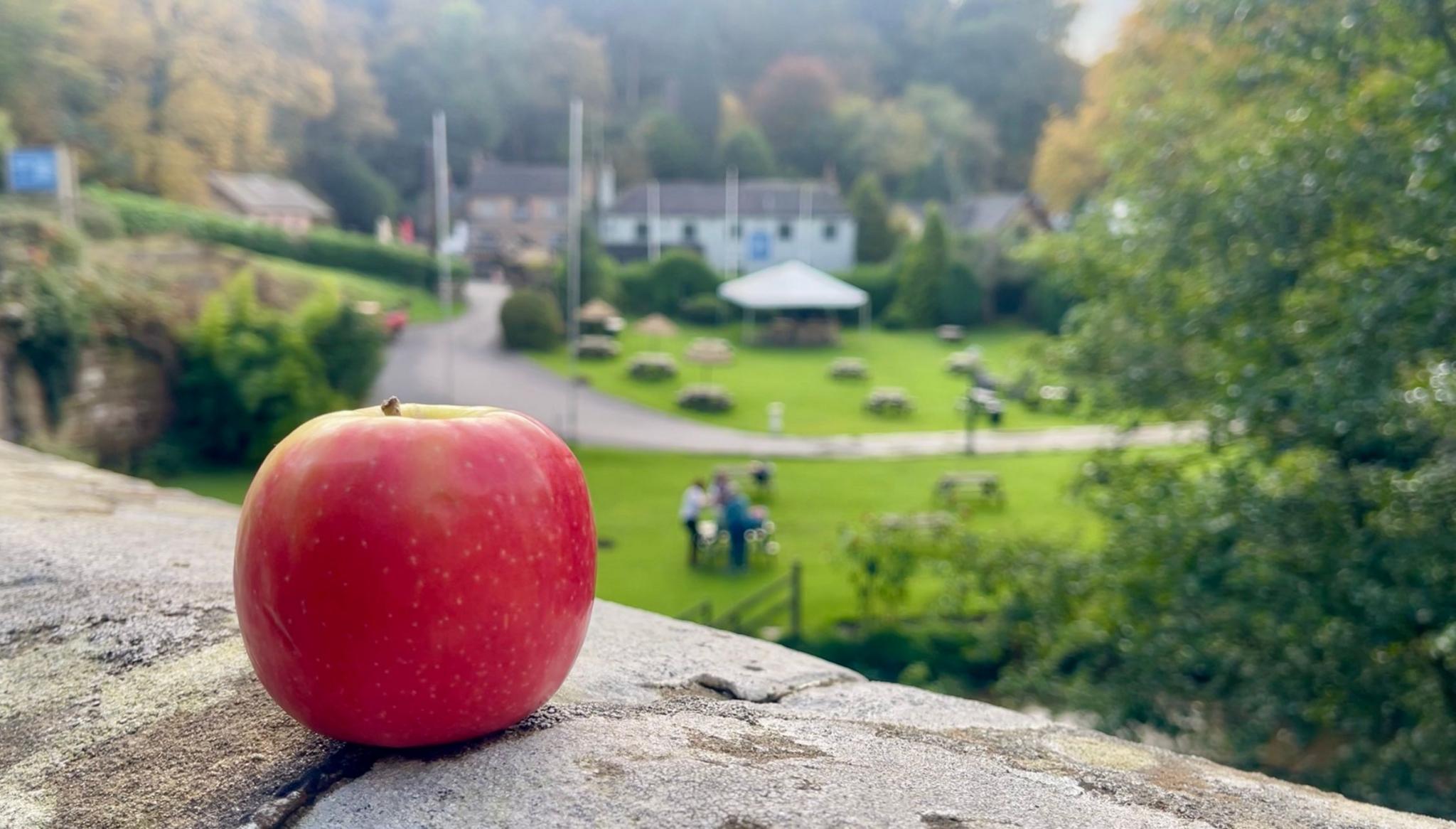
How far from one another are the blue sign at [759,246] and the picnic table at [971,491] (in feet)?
105

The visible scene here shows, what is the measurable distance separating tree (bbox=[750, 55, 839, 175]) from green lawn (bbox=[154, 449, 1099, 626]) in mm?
40609

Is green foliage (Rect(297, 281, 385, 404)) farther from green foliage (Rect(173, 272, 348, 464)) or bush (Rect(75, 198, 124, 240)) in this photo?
bush (Rect(75, 198, 124, 240))

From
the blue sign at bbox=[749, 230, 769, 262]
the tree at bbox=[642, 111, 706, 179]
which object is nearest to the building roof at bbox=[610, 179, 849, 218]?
the blue sign at bbox=[749, 230, 769, 262]

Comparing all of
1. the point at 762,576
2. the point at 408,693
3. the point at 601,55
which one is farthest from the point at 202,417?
the point at 601,55

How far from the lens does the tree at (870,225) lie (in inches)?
1902

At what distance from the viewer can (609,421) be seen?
2381 centimetres

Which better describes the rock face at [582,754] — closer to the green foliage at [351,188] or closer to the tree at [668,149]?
the green foliage at [351,188]

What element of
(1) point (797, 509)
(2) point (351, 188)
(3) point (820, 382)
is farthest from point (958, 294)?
(1) point (797, 509)

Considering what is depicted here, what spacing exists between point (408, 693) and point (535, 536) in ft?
1.02

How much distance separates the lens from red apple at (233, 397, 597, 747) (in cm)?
169

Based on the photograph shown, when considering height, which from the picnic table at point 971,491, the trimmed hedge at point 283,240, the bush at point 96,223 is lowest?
the picnic table at point 971,491

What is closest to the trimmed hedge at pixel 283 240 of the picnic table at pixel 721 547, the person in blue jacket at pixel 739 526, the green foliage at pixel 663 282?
the green foliage at pixel 663 282

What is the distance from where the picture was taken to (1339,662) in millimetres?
5926

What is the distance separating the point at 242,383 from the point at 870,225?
1381 inches
